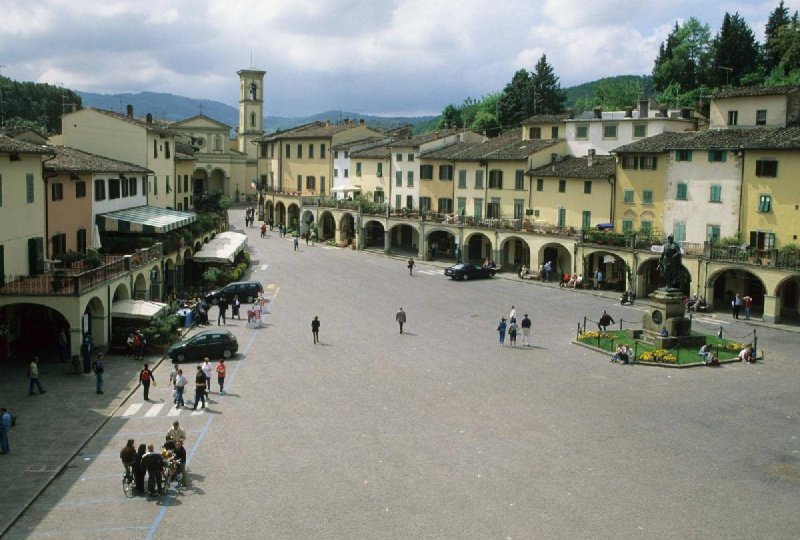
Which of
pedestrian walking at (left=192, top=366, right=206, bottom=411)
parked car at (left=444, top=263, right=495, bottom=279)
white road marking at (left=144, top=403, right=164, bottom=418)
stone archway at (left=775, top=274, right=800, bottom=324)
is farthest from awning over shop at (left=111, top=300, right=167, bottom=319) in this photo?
stone archway at (left=775, top=274, right=800, bottom=324)

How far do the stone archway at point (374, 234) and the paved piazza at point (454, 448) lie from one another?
126 ft

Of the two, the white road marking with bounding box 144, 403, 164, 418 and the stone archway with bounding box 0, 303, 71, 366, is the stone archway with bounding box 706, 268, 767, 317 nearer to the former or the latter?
the white road marking with bounding box 144, 403, 164, 418

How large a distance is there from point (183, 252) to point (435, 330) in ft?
68.6

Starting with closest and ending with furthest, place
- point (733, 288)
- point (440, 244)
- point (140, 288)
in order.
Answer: point (140, 288) → point (733, 288) → point (440, 244)

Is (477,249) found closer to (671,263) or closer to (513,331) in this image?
(671,263)

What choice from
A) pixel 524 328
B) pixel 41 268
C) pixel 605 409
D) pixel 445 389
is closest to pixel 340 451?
pixel 445 389

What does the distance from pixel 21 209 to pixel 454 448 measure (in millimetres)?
22962

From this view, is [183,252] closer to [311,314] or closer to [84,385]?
[311,314]

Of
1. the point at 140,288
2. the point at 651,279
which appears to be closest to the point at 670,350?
the point at 651,279

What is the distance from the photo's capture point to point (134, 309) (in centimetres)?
3894

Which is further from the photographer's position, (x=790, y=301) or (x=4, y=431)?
(x=790, y=301)

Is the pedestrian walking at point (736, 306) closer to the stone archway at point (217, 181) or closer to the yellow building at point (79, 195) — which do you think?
the yellow building at point (79, 195)

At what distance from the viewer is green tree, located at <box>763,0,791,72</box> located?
87125mm

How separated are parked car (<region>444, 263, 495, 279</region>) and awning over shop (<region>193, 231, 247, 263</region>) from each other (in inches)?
612
